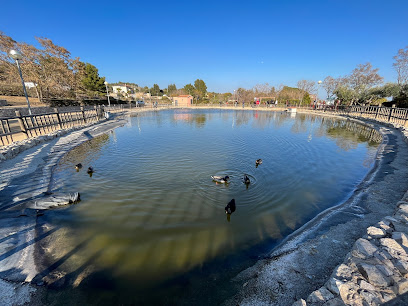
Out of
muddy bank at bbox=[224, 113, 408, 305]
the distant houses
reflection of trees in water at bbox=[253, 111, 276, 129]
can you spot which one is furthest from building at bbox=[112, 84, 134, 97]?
muddy bank at bbox=[224, 113, 408, 305]

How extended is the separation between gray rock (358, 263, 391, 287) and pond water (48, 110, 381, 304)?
1908 mm

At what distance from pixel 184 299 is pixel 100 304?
1425mm

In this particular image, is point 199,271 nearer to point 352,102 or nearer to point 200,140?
point 200,140

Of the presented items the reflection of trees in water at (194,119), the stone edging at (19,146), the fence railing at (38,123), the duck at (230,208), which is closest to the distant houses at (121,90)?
the reflection of trees in water at (194,119)

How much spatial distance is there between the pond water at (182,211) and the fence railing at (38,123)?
481 centimetres

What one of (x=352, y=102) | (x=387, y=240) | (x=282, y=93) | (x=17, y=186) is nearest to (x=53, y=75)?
(x=17, y=186)

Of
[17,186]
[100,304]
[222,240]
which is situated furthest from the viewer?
[17,186]

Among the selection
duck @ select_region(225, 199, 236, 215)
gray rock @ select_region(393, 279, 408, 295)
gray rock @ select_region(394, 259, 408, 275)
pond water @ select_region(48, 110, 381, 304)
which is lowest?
pond water @ select_region(48, 110, 381, 304)

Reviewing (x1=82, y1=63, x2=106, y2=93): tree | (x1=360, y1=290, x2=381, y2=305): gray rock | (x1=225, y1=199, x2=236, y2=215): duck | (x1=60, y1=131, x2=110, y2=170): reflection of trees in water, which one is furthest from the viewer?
(x1=82, y1=63, x2=106, y2=93): tree

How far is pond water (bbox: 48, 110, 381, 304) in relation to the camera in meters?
3.56

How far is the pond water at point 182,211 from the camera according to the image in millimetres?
3562

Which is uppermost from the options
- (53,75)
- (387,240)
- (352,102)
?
(53,75)

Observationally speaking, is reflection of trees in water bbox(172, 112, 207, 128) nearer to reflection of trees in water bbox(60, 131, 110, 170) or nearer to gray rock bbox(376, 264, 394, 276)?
reflection of trees in water bbox(60, 131, 110, 170)

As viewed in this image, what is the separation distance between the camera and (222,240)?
449 centimetres
